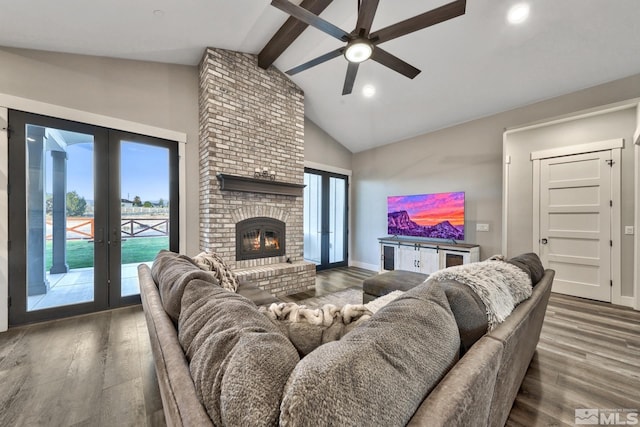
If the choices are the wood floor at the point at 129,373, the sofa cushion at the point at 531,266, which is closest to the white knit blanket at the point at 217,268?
the wood floor at the point at 129,373

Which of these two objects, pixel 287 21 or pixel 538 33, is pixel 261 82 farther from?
pixel 538 33

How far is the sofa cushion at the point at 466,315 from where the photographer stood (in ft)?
3.51

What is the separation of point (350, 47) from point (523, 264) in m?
2.24

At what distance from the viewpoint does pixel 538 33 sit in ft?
9.17

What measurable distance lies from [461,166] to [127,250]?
5406mm

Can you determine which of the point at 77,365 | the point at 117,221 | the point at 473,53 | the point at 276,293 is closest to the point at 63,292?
the point at 117,221

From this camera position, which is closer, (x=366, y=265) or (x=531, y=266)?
(x=531, y=266)

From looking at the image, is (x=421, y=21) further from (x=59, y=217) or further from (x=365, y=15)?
(x=59, y=217)

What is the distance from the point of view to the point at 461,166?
453 cm

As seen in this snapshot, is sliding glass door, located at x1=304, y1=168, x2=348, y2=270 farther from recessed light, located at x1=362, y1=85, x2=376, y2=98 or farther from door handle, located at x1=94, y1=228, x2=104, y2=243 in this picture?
door handle, located at x1=94, y1=228, x2=104, y2=243

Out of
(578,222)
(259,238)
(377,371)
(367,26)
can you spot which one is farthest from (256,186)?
(578,222)

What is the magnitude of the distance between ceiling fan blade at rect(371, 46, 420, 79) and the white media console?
9.31ft

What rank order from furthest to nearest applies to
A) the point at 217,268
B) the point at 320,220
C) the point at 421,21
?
the point at 320,220 → the point at 217,268 → the point at 421,21

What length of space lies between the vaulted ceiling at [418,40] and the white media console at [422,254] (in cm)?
233
